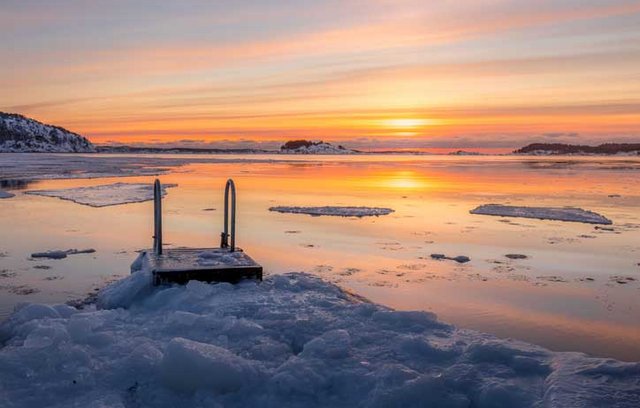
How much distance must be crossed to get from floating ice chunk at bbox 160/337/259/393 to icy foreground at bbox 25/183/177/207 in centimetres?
1480

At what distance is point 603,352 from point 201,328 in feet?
13.8

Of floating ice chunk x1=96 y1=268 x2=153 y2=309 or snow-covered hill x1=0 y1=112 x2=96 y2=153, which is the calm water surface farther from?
snow-covered hill x1=0 y1=112 x2=96 y2=153

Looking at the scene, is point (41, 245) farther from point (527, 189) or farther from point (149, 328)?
point (527, 189)

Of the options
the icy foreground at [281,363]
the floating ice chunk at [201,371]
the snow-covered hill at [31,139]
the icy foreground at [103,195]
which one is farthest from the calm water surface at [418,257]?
the snow-covered hill at [31,139]

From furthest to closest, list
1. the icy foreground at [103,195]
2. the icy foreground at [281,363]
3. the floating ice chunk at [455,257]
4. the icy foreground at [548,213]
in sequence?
the icy foreground at [103,195], the icy foreground at [548,213], the floating ice chunk at [455,257], the icy foreground at [281,363]

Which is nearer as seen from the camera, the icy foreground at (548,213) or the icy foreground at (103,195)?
the icy foreground at (548,213)

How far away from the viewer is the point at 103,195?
2170 centimetres

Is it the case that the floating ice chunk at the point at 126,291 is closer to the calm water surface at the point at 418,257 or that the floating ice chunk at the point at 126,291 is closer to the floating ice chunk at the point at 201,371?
the calm water surface at the point at 418,257

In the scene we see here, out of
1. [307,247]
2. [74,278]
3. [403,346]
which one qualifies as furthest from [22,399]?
[307,247]

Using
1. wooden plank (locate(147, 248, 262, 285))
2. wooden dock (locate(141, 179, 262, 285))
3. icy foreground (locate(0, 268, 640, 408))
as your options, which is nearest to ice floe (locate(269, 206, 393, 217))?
wooden dock (locate(141, 179, 262, 285))

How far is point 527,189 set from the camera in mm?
28141

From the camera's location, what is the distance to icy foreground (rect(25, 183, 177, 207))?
19.3 meters

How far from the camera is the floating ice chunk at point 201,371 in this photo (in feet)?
15.2

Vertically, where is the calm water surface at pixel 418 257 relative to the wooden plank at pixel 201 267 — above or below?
below
